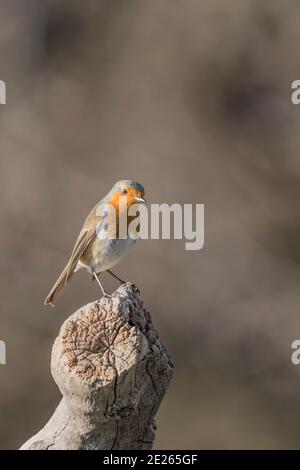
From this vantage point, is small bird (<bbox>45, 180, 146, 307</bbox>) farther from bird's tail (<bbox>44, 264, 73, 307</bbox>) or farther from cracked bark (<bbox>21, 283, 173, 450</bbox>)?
cracked bark (<bbox>21, 283, 173, 450</bbox>)

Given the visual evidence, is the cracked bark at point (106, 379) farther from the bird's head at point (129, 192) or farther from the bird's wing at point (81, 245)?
the bird's wing at point (81, 245)

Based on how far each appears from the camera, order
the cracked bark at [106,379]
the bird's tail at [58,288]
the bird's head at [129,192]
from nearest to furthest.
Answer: the cracked bark at [106,379], the bird's head at [129,192], the bird's tail at [58,288]

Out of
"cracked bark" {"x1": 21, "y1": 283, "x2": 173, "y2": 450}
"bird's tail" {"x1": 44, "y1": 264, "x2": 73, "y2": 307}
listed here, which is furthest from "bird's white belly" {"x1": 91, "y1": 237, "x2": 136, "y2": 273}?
"cracked bark" {"x1": 21, "y1": 283, "x2": 173, "y2": 450}

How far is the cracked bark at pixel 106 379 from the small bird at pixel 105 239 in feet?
4.90

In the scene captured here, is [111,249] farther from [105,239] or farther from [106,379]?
[106,379]

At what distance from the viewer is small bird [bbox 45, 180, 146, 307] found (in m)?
4.86

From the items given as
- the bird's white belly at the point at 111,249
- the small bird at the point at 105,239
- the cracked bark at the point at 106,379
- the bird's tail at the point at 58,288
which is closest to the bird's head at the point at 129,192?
the small bird at the point at 105,239

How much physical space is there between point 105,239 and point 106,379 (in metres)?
1.82

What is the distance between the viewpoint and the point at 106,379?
3.13m

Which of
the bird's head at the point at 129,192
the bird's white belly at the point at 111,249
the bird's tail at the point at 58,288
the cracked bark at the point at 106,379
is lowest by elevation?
the cracked bark at the point at 106,379

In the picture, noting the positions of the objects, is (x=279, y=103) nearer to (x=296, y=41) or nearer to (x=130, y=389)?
(x=296, y=41)

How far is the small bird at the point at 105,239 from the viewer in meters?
4.86

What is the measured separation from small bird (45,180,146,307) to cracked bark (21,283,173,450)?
4.90ft
